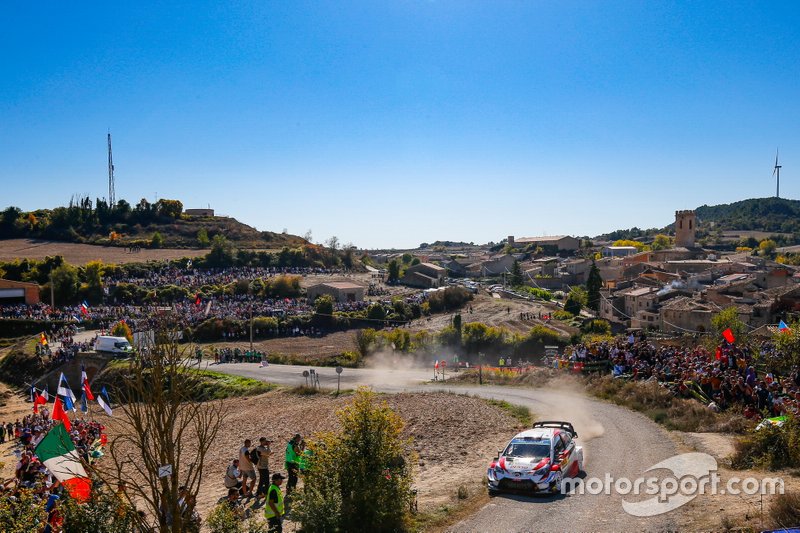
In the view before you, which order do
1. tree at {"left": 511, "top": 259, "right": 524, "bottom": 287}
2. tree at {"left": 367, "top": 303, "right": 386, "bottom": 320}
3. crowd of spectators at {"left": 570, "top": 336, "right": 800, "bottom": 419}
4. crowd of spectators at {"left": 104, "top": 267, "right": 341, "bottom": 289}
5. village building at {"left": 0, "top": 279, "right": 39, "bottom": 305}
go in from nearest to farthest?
crowd of spectators at {"left": 570, "top": 336, "right": 800, "bottom": 419} → tree at {"left": 367, "top": 303, "right": 386, "bottom": 320} → village building at {"left": 0, "top": 279, "right": 39, "bottom": 305} → crowd of spectators at {"left": 104, "top": 267, "right": 341, "bottom": 289} → tree at {"left": 511, "top": 259, "right": 524, "bottom": 287}

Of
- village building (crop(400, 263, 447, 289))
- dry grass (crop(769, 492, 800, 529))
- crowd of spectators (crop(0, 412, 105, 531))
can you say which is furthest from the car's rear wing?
village building (crop(400, 263, 447, 289))

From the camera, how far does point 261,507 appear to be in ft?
45.2

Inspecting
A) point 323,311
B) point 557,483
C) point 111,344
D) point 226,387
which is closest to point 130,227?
point 323,311

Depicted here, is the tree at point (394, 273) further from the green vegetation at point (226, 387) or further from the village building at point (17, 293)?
the green vegetation at point (226, 387)

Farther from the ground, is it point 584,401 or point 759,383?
point 759,383

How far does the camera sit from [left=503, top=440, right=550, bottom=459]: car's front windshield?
43.1 ft

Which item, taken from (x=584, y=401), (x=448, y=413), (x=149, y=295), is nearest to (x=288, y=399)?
(x=448, y=413)

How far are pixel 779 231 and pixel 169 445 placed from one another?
8235 inches

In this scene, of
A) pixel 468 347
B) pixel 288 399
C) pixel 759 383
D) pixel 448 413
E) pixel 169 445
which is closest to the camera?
pixel 169 445

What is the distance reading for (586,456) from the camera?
616 inches

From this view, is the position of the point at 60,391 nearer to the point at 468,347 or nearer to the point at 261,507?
the point at 261,507

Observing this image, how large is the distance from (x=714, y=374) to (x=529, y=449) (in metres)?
10.9

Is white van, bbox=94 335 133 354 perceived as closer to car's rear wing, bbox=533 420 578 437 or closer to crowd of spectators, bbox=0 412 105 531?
crowd of spectators, bbox=0 412 105 531

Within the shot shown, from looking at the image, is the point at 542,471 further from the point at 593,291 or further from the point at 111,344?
the point at 593,291
